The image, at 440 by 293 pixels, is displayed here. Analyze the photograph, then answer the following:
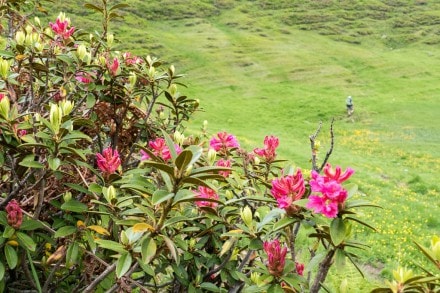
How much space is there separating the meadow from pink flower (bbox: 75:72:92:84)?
6.51 feet

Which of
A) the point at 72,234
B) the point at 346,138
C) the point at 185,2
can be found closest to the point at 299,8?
the point at 185,2

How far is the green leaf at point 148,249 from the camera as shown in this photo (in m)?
1.50

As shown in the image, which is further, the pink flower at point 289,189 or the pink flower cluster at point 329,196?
the pink flower at point 289,189

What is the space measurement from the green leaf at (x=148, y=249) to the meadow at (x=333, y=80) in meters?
1.47

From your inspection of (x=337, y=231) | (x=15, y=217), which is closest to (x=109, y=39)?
(x=15, y=217)

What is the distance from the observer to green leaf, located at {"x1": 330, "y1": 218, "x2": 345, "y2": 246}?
149cm

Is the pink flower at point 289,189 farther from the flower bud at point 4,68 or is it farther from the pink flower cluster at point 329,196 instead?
the flower bud at point 4,68

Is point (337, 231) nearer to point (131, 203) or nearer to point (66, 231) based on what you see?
point (131, 203)

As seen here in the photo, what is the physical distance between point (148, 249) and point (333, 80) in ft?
99.5

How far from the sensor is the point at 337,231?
1524 millimetres

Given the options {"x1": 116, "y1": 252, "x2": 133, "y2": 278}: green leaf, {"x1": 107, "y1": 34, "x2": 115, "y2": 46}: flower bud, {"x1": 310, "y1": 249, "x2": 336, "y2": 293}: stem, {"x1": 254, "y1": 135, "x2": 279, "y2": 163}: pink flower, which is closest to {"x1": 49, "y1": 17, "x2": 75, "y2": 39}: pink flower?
{"x1": 107, "y1": 34, "x2": 115, "y2": 46}: flower bud

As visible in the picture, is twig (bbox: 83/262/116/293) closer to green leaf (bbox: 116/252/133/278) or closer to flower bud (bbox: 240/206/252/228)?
green leaf (bbox: 116/252/133/278)

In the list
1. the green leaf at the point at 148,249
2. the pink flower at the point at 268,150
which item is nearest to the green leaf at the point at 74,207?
the green leaf at the point at 148,249

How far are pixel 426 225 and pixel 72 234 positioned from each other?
7.72 meters
